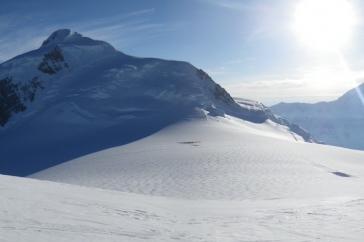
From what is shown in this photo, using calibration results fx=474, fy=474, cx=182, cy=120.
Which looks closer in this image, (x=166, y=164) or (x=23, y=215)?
(x=23, y=215)

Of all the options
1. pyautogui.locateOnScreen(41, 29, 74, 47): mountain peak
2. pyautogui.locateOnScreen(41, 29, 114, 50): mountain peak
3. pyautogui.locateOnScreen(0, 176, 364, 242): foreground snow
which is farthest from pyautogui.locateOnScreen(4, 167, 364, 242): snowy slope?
pyautogui.locateOnScreen(41, 29, 74, 47): mountain peak

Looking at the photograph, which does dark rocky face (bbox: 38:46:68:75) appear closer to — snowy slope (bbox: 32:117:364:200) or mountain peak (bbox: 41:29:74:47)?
mountain peak (bbox: 41:29:74:47)

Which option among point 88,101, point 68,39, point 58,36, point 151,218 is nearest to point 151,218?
point 151,218

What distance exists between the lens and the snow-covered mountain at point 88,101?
183ft

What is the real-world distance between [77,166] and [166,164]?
741cm

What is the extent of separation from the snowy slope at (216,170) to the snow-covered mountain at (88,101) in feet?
30.1

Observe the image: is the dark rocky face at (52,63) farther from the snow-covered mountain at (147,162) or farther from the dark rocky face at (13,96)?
the dark rocky face at (13,96)

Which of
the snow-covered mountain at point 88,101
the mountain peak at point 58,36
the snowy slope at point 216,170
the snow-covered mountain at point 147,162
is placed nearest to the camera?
the snow-covered mountain at point 147,162

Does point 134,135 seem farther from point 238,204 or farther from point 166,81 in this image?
point 238,204

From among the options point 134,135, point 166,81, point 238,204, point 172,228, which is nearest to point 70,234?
point 172,228

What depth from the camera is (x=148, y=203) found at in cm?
2038

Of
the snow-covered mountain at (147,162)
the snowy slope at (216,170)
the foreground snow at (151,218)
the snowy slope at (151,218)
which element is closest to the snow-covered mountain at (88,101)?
the snow-covered mountain at (147,162)

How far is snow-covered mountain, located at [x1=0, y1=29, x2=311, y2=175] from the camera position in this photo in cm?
Answer: 5584

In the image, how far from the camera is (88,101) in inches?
2872
